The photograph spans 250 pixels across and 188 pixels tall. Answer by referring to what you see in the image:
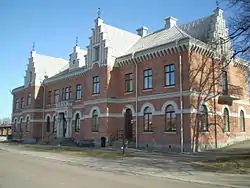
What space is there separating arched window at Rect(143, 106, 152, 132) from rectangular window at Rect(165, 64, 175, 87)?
10.8ft

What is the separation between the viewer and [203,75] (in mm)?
26328

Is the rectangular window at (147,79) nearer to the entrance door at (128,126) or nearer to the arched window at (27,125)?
the entrance door at (128,126)

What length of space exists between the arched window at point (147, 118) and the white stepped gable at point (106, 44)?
6.84m

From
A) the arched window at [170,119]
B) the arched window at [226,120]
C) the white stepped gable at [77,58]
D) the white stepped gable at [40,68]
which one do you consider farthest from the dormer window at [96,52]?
the white stepped gable at [40,68]

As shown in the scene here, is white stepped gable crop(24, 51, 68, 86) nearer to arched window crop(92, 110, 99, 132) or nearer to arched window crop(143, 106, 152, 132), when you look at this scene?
arched window crop(92, 110, 99, 132)

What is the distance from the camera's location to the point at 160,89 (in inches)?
1062

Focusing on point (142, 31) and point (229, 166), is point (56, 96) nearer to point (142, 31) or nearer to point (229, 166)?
point (142, 31)

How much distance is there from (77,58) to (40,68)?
10.7m

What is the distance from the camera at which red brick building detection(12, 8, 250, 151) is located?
25.3 meters

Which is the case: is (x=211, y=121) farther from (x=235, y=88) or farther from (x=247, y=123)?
(x=247, y=123)

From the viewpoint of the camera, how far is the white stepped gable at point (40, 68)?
46.4 metres

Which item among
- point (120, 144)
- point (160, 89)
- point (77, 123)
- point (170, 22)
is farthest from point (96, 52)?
point (120, 144)

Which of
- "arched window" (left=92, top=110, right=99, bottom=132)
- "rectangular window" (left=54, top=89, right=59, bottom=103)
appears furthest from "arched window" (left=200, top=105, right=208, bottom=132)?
"rectangular window" (left=54, top=89, right=59, bottom=103)

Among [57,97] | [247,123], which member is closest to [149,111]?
[247,123]
